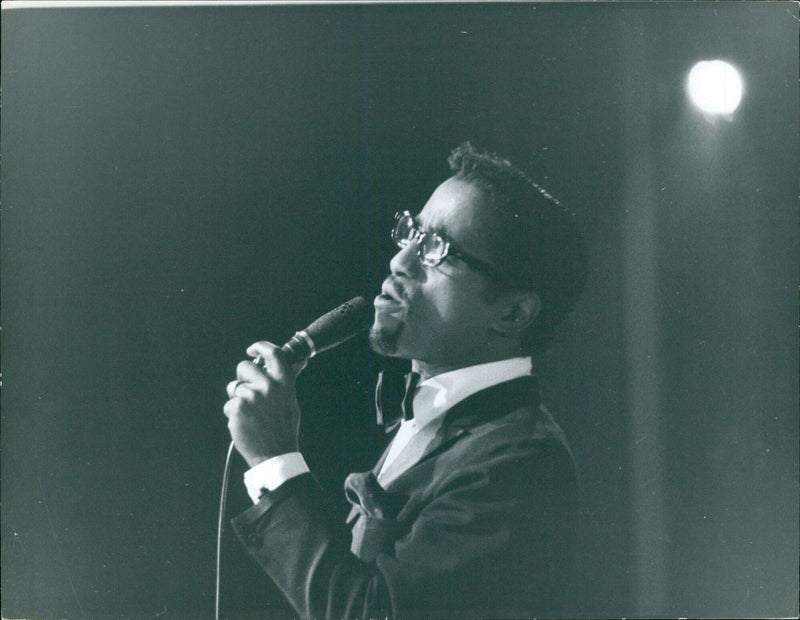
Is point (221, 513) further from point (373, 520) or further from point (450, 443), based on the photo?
point (450, 443)

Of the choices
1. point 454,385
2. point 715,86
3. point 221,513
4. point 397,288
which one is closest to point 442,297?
point 397,288

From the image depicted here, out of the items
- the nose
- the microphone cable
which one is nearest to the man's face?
the nose

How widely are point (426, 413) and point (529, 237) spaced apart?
1.85 feet

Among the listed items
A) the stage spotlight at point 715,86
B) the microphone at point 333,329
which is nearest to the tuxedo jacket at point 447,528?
the microphone at point 333,329

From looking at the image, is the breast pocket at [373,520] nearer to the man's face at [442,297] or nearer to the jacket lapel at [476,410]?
the jacket lapel at [476,410]

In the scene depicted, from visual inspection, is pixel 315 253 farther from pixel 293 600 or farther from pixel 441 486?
pixel 293 600

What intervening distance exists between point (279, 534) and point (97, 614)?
26.0 inches

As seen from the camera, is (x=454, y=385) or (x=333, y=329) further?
(x=333, y=329)

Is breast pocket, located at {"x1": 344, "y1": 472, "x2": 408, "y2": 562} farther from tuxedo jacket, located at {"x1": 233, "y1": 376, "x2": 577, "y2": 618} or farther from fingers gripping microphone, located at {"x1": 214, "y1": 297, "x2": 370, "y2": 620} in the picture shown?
fingers gripping microphone, located at {"x1": 214, "y1": 297, "x2": 370, "y2": 620}

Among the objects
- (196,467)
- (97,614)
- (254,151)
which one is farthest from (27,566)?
(254,151)

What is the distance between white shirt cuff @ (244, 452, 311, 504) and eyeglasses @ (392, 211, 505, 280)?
2.10ft

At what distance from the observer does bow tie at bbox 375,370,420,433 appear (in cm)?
206

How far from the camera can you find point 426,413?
199 cm

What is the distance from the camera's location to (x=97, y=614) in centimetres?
211
